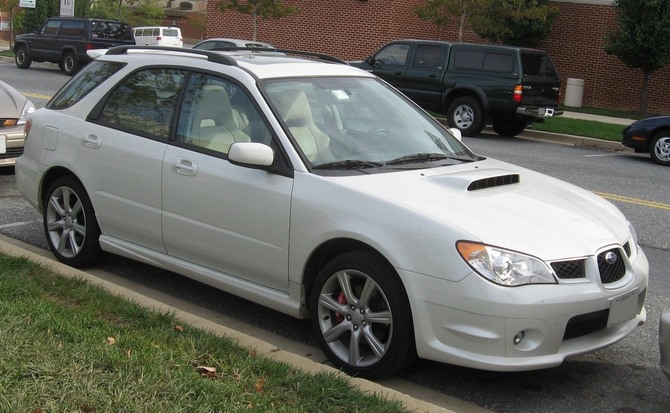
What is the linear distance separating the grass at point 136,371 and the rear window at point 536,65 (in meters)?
14.8

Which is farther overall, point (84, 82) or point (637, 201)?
point (637, 201)

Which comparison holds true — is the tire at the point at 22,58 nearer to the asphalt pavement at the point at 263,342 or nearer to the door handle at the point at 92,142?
the asphalt pavement at the point at 263,342

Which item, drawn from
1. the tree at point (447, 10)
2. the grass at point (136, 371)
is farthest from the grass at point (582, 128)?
the grass at point (136, 371)

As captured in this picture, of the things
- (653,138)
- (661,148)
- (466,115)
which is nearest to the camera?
(661,148)

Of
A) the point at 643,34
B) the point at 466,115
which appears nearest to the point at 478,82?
the point at 466,115

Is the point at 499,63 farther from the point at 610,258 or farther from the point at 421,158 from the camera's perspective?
the point at 610,258

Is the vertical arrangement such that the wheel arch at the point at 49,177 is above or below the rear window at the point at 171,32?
below

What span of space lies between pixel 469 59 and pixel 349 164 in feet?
46.7

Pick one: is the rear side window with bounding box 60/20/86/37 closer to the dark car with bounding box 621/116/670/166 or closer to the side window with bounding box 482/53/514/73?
the side window with bounding box 482/53/514/73

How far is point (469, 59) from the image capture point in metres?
18.7

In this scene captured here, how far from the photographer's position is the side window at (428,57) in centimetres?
1898

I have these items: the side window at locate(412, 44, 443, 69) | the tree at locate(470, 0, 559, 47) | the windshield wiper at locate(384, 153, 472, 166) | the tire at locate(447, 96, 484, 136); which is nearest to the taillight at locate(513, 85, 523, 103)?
the tire at locate(447, 96, 484, 136)

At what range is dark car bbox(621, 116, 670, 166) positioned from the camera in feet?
49.5

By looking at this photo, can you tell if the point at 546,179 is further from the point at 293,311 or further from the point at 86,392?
the point at 86,392
